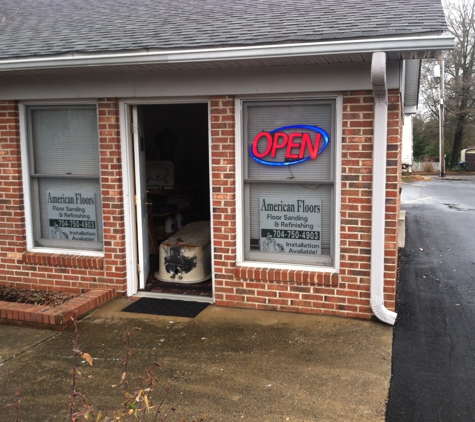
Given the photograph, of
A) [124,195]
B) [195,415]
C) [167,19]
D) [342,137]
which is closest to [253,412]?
[195,415]

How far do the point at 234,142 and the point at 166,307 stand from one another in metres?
1.98

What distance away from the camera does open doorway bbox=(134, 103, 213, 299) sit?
629cm

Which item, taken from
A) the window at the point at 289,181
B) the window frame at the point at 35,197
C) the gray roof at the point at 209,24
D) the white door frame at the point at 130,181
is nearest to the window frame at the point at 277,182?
the window at the point at 289,181

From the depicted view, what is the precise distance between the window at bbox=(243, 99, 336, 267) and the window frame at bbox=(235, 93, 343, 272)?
1 cm

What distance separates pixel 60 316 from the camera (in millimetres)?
5023

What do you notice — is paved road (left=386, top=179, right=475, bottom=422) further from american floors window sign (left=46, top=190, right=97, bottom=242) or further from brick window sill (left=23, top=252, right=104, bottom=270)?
american floors window sign (left=46, top=190, right=97, bottom=242)

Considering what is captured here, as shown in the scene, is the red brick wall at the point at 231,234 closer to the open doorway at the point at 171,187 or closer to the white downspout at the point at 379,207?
the white downspout at the point at 379,207

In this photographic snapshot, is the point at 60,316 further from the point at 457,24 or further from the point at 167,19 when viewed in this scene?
the point at 457,24

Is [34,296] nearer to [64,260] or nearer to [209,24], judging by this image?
[64,260]

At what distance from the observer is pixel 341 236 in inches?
206

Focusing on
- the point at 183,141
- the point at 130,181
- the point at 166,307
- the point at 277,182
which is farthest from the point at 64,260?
the point at 183,141

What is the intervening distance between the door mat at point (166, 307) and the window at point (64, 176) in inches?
38.1

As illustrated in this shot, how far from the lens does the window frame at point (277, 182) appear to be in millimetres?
5160

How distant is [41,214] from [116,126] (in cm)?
159
